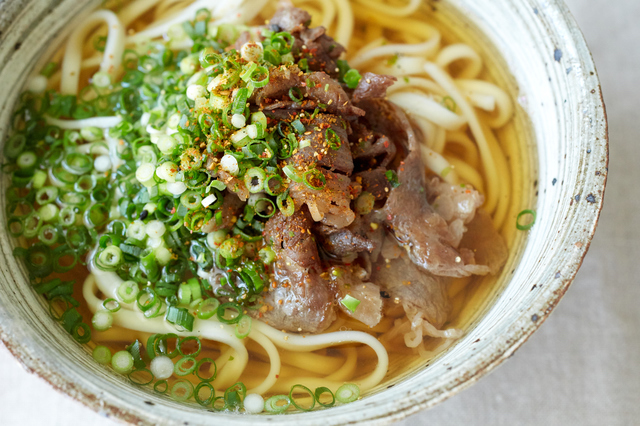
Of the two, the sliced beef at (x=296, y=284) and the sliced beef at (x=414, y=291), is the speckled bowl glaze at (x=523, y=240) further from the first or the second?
the sliced beef at (x=296, y=284)

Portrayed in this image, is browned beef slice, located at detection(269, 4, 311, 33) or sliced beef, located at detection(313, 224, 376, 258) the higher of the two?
browned beef slice, located at detection(269, 4, 311, 33)

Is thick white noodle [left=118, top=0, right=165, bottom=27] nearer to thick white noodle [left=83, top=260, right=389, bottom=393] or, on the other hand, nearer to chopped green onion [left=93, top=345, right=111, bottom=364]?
thick white noodle [left=83, top=260, right=389, bottom=393]

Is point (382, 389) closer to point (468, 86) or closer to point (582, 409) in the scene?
point (582, 409)

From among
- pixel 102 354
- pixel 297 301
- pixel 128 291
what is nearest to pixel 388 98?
pixel 297 301

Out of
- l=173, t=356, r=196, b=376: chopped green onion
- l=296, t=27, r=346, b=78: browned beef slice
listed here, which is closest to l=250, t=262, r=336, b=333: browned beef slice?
l=173, t=356, r=196, b=376: chopped green onion

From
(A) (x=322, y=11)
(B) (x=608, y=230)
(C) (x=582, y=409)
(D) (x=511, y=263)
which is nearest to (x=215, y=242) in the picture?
(D) (x=511, y=263)

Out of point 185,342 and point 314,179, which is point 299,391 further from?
point 314,179

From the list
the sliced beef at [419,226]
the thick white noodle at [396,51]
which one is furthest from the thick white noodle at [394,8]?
the sliced beef at [419,226]
